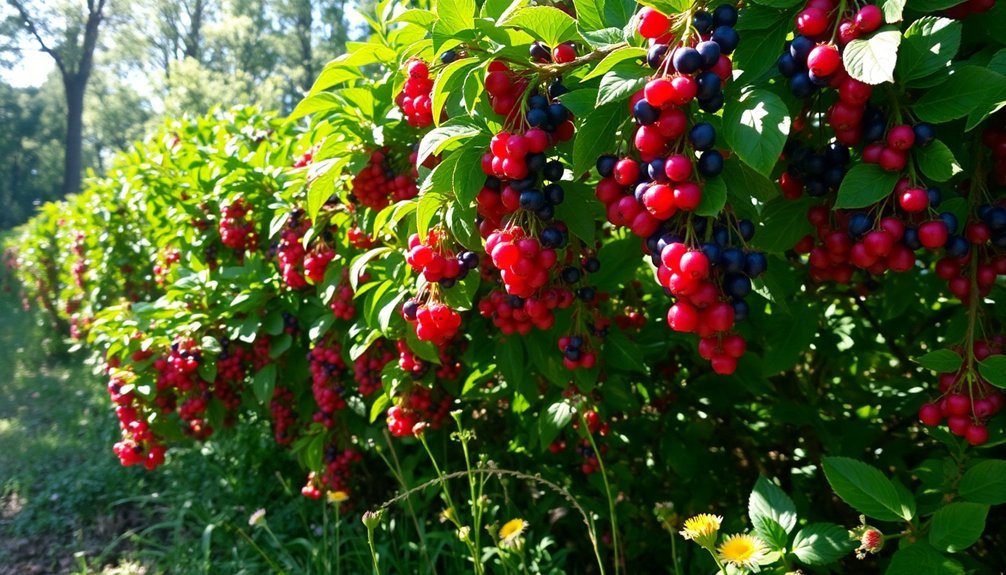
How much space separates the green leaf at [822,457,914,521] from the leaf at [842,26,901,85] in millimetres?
811

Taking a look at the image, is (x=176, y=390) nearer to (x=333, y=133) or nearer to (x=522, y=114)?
(x=333, y=133)

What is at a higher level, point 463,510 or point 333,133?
point 333,133

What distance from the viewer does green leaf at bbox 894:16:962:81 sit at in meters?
1.06

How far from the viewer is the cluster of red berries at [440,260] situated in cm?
154

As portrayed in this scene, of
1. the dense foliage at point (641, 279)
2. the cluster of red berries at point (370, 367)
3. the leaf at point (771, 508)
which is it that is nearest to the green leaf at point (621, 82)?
the dense foliage at point (641, 279)

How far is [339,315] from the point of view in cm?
251

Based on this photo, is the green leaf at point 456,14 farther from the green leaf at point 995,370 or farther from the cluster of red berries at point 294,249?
the cluster of red berries at point 294,249

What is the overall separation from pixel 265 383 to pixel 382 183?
1263 mm

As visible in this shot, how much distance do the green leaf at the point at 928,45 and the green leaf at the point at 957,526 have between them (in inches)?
32.7

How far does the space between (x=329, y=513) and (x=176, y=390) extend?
118 centimetres

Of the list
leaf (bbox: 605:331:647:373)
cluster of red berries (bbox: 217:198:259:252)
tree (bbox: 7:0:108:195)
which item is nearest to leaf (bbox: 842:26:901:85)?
leaf (bbox: 605:331:647:373)

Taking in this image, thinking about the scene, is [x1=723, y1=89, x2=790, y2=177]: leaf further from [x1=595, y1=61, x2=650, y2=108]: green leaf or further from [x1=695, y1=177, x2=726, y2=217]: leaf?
[x1=595, y1=61, x2=650, y2=108]: green leaf

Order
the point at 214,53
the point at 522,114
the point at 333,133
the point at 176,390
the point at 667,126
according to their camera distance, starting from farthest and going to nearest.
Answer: the point at 214,53 → the point at 176,390 → the point at 333,133 → the point at 522,114 → the point at 667,126

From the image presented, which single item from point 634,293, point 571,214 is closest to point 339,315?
point 634,293
